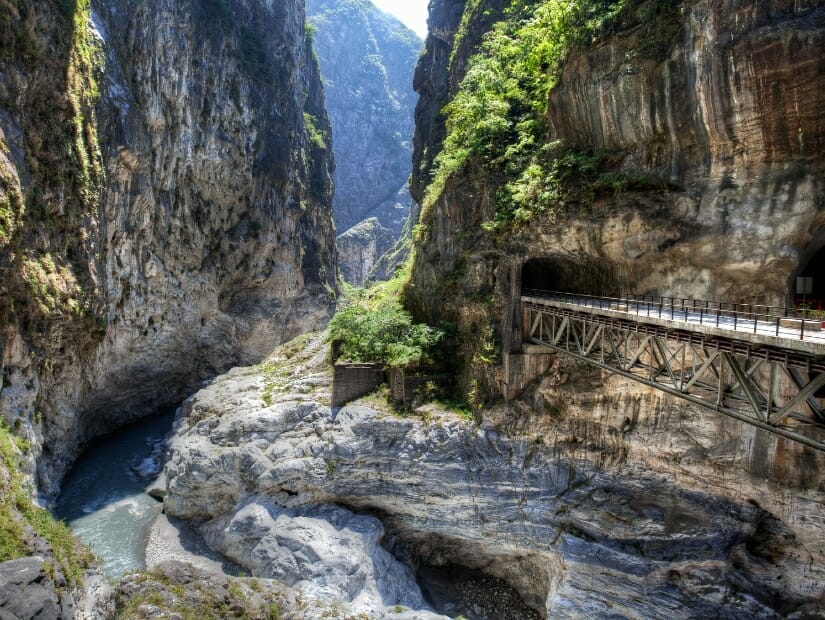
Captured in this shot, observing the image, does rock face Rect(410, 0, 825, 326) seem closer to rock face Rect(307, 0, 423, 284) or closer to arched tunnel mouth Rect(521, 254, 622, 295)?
arched tunnel mouth Rect(521, 254, 622, 295)

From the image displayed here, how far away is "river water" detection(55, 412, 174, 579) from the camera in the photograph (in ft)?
63.0

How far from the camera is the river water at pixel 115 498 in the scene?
756 inches

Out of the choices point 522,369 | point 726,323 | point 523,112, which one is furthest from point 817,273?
point 523,112

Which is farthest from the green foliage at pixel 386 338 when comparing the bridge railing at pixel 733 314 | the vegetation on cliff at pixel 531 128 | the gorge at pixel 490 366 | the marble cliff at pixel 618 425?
the vegetation on cliff at pixel 531 128

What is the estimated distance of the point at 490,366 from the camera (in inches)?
727

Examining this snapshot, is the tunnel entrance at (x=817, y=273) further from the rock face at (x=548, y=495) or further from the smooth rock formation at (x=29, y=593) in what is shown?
the smooth rock formation at (x=29, y=593)

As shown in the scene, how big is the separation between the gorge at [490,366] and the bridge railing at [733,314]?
3.05 feet

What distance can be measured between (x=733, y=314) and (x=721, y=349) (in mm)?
1089

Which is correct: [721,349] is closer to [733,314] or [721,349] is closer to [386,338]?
[733,314]

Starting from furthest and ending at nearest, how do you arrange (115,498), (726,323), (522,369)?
(115,498)
(522,369)
(726,323)

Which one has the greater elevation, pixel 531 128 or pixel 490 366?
pixel 531 128

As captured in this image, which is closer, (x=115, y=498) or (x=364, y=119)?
(x=115, y=498)

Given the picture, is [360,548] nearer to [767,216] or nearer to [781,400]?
[781,400]

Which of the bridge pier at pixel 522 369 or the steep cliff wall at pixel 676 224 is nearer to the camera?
the steep cliff wall at pixel 676 224
